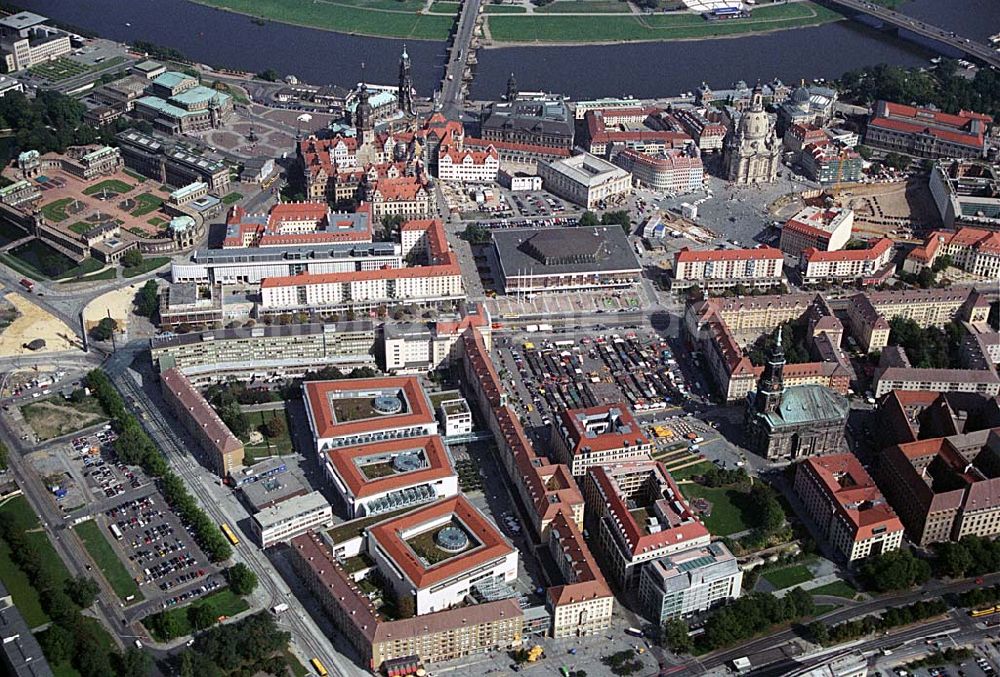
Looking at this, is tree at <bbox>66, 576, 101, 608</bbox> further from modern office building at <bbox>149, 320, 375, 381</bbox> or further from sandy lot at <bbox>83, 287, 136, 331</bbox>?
sandy lot at <bbox>83, 287, 136, 331</bbox>

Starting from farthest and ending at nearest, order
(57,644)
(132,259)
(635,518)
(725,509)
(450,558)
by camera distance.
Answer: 1. (132,259)
2. (725,509)
3. (635,518)
4. (450,558)
5. (57,644)

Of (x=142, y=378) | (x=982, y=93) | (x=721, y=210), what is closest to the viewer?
(x=142, y=378)

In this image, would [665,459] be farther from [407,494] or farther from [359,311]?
[359,311]

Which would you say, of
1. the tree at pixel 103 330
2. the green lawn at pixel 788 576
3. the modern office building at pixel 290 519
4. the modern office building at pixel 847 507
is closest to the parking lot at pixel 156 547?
the modern office building at pixel 290 519

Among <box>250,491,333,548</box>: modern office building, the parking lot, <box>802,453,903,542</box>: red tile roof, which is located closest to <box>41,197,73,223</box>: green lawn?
the parking lot

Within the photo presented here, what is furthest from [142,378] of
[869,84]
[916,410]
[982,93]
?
[982,93]

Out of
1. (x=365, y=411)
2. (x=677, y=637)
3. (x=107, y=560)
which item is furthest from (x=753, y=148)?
(x=107, y=560)

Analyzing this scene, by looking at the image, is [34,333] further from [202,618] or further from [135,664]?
[135,664]

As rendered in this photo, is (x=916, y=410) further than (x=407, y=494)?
Yes
